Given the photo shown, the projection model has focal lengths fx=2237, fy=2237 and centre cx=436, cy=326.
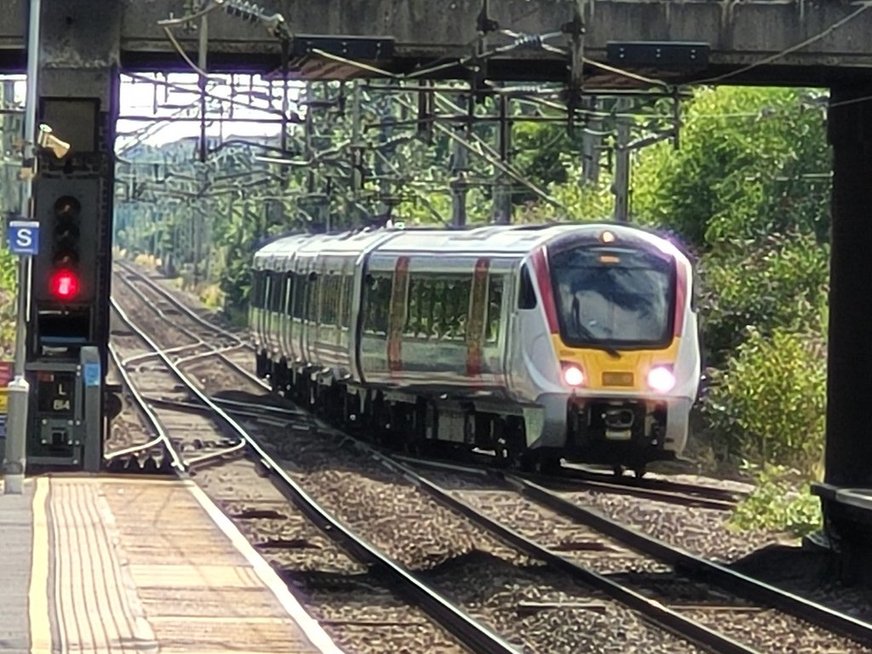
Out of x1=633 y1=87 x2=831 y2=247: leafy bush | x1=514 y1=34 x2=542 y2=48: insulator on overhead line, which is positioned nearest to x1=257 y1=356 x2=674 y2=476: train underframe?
x1=633 y1=87 x2=831 y2=247: leafy bush

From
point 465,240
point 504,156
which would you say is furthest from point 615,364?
point 504,156

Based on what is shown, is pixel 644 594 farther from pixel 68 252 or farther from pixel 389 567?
pixel 68 252

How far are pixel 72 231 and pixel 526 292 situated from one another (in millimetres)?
8031

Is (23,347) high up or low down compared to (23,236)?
down

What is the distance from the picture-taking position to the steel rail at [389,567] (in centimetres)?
1471

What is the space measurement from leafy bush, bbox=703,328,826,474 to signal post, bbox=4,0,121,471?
11349 millimetres

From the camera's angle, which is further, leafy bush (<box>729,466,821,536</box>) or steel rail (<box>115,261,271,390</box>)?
steel rail (<box>115,261,271,390</box>)

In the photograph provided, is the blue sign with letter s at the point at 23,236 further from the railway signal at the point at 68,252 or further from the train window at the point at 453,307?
the train window at the point at 453,307

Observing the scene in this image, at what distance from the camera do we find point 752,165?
4003cm

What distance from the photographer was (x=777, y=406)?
29297 mm

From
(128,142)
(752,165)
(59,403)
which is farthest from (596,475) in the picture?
(128,142)

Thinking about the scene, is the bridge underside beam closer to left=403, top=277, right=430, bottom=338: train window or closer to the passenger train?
the passenger train

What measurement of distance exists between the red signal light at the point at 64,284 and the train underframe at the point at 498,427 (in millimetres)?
8073

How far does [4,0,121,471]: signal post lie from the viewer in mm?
18781
